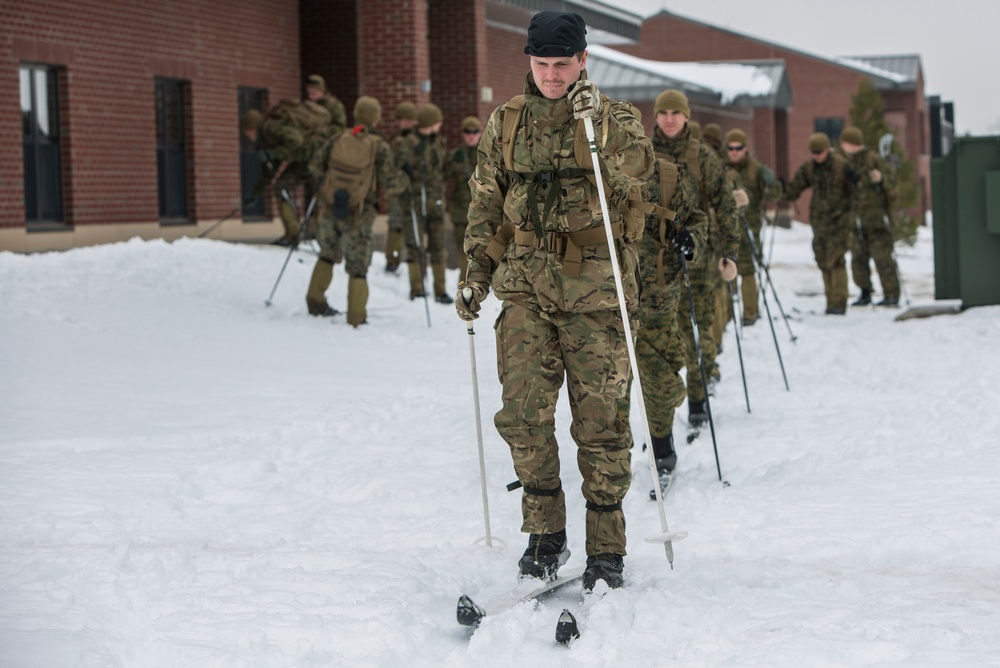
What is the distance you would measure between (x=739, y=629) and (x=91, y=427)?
16.7 ft

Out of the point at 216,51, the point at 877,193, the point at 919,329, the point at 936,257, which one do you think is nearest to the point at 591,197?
the point at 919,329

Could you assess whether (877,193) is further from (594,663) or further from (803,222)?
(803,222)

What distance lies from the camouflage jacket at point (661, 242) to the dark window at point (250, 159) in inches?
534

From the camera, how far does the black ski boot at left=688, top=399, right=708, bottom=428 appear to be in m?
9.12

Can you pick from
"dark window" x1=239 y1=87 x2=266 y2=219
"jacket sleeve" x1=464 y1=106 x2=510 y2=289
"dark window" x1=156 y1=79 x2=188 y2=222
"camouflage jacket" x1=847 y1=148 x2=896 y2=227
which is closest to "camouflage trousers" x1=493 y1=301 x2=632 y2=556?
"jacket sleeve" x1=464 y1=106 x2=510 y2=289

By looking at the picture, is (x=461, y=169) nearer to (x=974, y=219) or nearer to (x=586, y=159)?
(x=974, y=219)

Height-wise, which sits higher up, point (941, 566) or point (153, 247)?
point (153, 247)

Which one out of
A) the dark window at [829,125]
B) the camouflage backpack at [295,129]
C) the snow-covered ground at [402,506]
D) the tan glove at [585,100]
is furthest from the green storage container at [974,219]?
the dark window at [829,125]

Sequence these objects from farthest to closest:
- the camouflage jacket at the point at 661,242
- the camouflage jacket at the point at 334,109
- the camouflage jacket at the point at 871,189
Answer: the camouflage jacket at the point at 334,109 → the camouflage jacket at the point at 871,189 → the camouflage jacket at the point at 661,242

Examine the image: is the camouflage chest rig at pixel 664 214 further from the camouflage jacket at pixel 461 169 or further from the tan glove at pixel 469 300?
the camouflage jacket at pixel 461 169

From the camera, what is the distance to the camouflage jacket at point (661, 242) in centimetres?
756

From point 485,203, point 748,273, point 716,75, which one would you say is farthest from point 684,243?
point 716,75

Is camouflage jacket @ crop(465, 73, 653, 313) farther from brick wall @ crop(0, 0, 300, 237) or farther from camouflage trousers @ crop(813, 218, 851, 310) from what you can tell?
camouflage trousers @ crop(813, 218, 851, 310)

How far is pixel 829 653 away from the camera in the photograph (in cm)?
452
